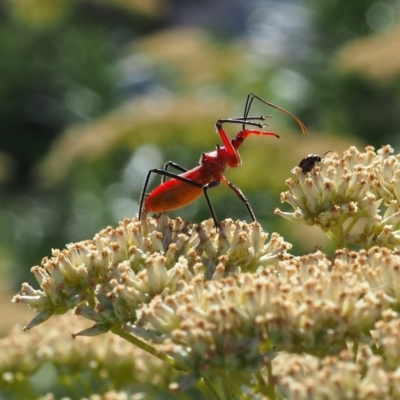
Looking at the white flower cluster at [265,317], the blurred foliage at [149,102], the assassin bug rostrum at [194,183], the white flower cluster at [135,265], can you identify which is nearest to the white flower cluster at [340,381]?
the white flower cluster at [265,317]

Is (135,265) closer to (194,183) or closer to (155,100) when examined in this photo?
(194,183)

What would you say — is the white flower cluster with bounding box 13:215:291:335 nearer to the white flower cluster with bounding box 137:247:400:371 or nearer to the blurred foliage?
the white flower cluster with bounding box 137:247:400:371

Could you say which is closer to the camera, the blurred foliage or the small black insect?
the small black insect

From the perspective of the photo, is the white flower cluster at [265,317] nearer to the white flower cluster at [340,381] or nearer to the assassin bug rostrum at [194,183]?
the white flower cluster at [340,381]

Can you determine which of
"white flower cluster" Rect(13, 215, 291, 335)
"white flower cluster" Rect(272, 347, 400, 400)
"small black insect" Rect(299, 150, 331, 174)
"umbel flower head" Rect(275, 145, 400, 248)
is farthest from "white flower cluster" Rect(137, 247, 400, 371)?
"small black insect" Rect(299, 150, 331, 174)

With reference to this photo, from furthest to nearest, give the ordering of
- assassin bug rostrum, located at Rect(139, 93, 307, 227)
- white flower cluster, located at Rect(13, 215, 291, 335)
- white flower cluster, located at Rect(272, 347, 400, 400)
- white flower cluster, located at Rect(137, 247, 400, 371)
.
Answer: assassin bug rostrum, located at Rect(139, 93, 307, 227), white flower cluster, located at Rect(13, 215, 291, 335), white flower cluster, located at Rect(137, 247, 400, 371), white flower cluster, located at Rect(272, 347, 400, 400)

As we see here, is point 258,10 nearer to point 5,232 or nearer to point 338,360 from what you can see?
point 5,232
